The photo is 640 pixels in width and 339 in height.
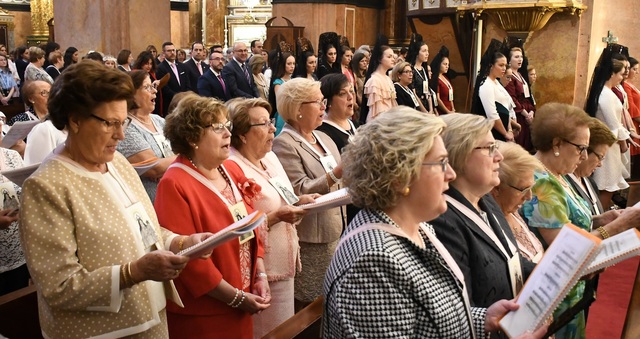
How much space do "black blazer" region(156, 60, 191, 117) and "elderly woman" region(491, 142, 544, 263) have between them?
7148 mm

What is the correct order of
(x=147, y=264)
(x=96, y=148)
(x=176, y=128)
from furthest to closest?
(x=176, y=128) < (x=96, y=148) < (x=147, y=264)

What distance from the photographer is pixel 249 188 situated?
3285 mm

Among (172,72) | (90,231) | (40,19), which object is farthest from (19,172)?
(40,19)

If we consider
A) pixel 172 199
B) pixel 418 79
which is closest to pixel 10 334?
pixel 172 199

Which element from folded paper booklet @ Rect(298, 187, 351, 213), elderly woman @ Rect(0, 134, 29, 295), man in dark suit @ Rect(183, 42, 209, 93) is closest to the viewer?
folded paper booklet @ Rect(298, 187, 351, 213)

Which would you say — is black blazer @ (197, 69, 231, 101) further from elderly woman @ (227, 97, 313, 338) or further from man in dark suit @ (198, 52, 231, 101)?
elderly woman @ (227, 97, 313, 338)

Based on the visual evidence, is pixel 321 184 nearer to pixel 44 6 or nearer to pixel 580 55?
pixel 580 55

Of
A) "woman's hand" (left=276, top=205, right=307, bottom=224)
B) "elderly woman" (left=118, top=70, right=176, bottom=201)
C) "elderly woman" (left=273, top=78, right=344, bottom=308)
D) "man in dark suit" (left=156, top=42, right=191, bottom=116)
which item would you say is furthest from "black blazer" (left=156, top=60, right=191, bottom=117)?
"woman's hand" (left=276, top=205, right=307, bottom=224)

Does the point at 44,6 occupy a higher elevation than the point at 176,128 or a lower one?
higher

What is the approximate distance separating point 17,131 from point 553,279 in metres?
3.19

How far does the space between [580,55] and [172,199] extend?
6.93m

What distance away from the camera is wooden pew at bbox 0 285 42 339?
299cm

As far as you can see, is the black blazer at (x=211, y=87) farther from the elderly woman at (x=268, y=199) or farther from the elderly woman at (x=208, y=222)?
the elderly woman at (x=208, y=222)

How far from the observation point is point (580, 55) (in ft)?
28.0
